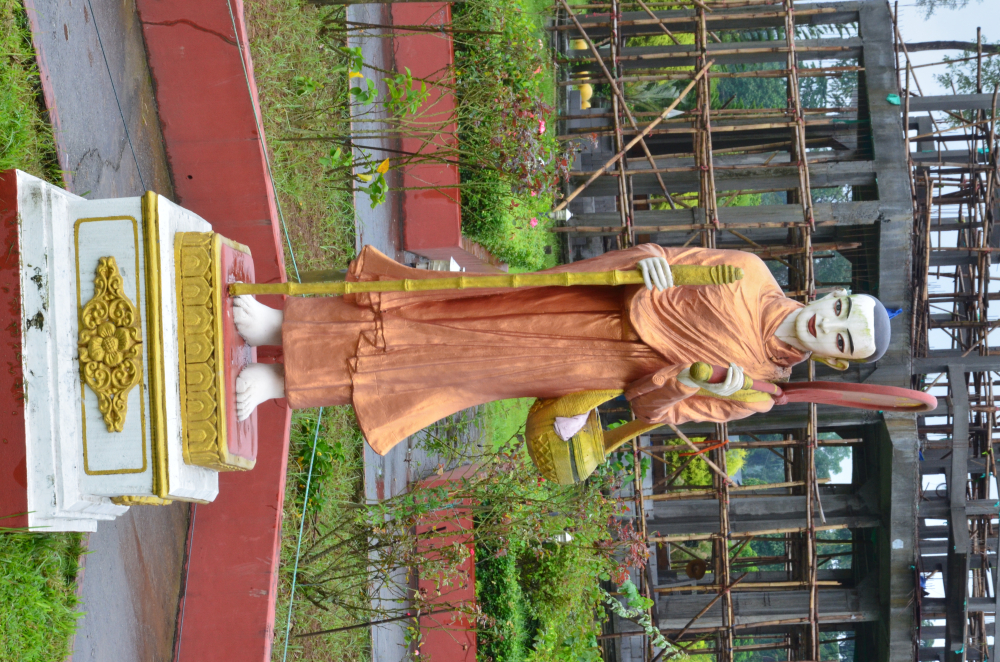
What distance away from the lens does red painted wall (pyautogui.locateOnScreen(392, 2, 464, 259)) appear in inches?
290

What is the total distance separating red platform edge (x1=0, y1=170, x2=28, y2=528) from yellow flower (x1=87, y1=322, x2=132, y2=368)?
25 cm

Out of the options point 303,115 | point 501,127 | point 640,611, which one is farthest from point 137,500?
point 640,611

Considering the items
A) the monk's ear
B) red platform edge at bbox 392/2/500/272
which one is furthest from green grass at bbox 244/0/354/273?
the monk's ear

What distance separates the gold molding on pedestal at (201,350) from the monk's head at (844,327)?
2468 millimetres

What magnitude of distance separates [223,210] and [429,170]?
10.1 feet

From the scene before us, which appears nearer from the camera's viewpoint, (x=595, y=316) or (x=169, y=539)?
(x=595, y=316)

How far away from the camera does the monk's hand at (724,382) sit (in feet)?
11.1

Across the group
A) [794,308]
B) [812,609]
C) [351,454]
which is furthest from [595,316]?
[812,609]

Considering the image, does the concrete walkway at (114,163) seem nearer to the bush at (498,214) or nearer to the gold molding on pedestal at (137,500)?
the gold molding on pedestal at (137,500)

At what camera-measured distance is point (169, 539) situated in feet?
14.2

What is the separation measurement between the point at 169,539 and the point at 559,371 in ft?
7.44

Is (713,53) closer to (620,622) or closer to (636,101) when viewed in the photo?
(636,101)

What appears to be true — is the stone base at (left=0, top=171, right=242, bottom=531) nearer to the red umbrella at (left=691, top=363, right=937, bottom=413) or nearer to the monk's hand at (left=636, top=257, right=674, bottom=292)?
the monk's hand at (left=636, top=257, right=674, bottom=292)

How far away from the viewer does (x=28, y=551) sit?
10.5 feet
